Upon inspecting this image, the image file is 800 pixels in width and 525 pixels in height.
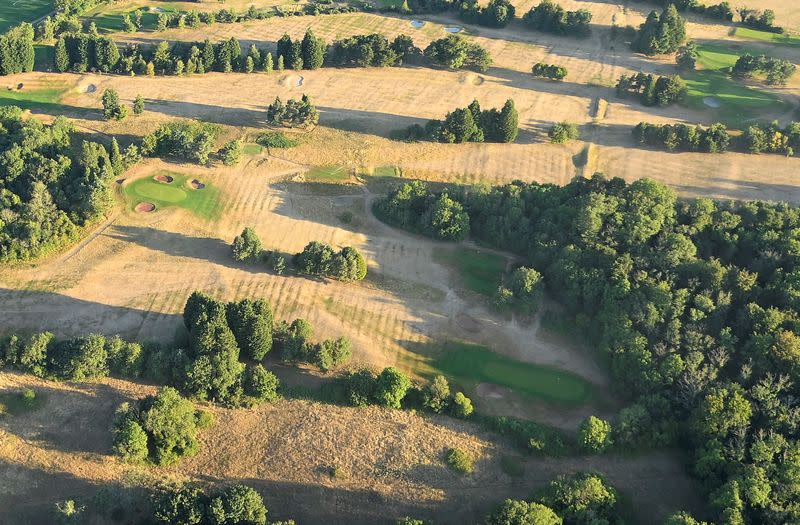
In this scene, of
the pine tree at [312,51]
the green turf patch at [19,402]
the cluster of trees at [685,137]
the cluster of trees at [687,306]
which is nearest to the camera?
the cluster of trees at [687,306]

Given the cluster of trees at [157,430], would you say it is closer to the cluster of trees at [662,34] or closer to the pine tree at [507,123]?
the pine tree at [507,123]

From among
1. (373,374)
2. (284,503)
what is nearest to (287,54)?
(373,374)

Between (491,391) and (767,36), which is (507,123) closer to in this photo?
(491,391)

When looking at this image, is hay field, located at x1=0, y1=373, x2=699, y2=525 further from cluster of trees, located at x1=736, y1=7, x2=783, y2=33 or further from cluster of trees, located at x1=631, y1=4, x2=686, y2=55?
cluster of trees, located at x1=736, y1=7, x2=783, y2=33

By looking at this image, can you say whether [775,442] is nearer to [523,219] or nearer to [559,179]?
[523,219]

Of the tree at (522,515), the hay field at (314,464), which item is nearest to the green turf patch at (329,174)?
the hay field at (314,464)

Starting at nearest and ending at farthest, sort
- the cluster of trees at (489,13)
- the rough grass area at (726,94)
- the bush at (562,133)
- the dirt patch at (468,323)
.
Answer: the dirt patch at (468,323)
the bush at (562,133)
the rough grass area at (726,94)
the cluster of trees at (489,13)

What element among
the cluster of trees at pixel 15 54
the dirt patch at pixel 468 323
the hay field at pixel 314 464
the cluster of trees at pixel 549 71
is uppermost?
the cluster of trees at pixel 549 71

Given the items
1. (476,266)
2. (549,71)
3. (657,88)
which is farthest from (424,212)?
(657,88)
